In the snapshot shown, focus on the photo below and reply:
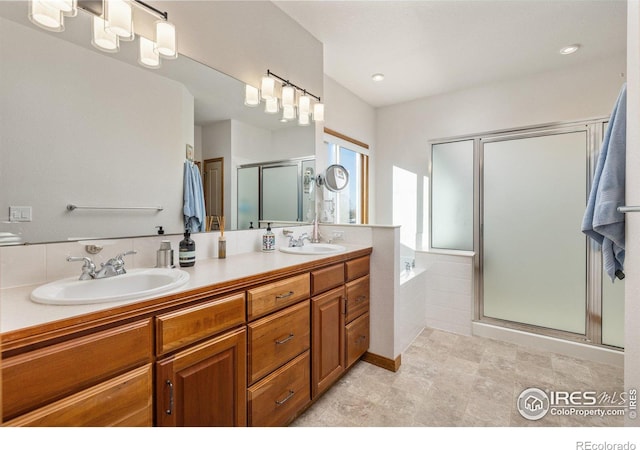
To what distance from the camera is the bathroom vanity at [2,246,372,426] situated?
0.72 meters

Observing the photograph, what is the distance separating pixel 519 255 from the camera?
263 cm

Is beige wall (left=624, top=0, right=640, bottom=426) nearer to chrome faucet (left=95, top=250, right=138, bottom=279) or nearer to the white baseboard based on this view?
the white baseboard

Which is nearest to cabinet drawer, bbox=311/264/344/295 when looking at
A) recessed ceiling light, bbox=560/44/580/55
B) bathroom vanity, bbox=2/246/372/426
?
bathroom vanity, bbox=2/246/372/426

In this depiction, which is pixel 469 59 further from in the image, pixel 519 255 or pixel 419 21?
pixel 519 255

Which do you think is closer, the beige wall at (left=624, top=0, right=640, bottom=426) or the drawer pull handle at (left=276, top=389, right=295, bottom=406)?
the beige wall at (left=624, top=0, right=640, bottom=426)

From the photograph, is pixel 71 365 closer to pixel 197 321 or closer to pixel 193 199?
pixel 197 321

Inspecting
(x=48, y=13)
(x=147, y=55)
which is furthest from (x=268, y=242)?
(x=48, y=13)

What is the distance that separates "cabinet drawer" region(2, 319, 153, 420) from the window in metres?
1.88

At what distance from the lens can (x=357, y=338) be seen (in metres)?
2.00

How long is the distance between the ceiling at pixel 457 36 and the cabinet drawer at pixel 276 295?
75.4 inches

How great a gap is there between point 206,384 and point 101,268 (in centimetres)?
62
